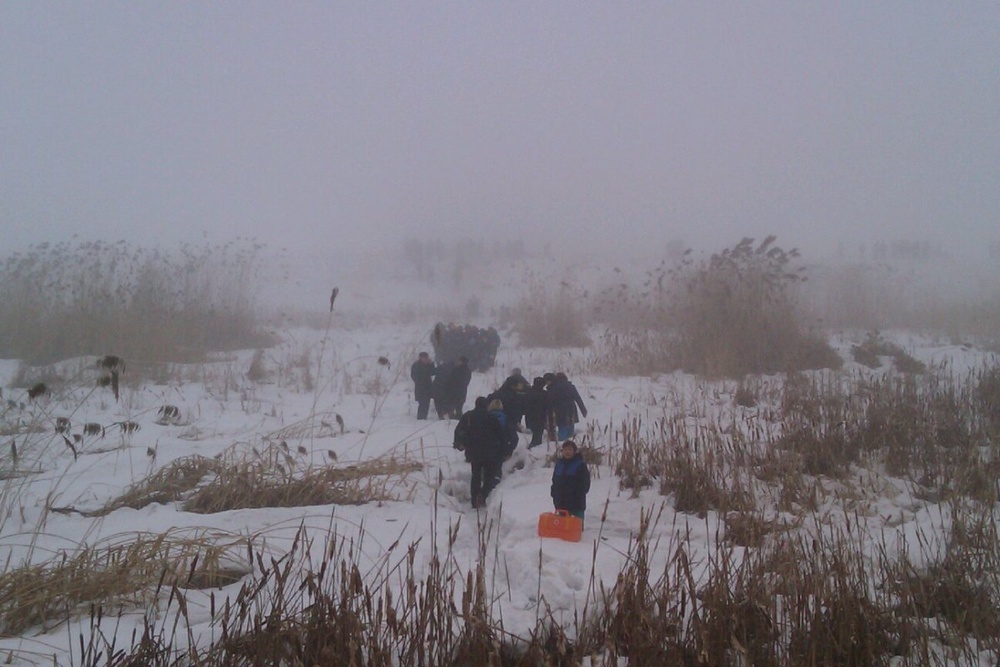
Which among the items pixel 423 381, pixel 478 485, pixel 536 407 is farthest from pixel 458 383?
pixel 478 485

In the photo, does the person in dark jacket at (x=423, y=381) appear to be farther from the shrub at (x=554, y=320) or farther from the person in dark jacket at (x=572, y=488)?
the shrub at (x=554, y=320)

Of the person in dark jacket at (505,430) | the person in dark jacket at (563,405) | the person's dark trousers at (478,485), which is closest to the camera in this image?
the person's dark trousers at (478,485)

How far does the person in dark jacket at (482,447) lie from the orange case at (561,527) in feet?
4.81

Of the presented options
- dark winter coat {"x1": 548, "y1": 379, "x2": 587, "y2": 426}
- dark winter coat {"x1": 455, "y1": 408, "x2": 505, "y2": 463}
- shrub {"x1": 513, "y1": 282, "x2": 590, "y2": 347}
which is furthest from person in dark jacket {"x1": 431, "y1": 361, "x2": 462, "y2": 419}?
shrub {"x1": 513, "y1": 282, "x2": 590, "y2": 347}

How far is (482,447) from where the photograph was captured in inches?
228

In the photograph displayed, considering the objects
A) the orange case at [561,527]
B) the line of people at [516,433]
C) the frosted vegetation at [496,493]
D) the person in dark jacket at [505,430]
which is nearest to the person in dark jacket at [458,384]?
the frosted vegetation at [496,493]

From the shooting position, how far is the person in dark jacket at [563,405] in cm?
727

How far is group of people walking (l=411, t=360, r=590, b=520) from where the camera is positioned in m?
4.64

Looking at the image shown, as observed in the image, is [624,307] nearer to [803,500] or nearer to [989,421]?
[989,421]

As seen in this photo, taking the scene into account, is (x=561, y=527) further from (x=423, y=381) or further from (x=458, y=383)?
(x=423, y=381)

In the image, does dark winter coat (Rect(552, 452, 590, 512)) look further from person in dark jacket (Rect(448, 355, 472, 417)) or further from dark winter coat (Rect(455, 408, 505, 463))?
person in dark jacket (Rect(448, 355, 472, 417))

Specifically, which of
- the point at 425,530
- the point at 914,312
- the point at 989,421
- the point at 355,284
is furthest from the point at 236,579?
the point at 355,284

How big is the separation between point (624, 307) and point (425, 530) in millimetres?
13335

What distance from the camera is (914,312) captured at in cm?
1672
